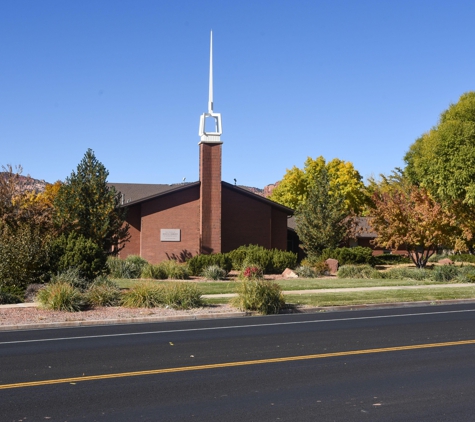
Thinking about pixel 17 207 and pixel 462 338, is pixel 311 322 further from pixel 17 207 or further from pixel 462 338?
pixel 17 207

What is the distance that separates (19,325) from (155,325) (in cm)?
324

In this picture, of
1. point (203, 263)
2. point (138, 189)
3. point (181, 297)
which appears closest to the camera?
point (181, 297)

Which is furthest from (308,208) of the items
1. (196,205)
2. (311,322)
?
(311,322)

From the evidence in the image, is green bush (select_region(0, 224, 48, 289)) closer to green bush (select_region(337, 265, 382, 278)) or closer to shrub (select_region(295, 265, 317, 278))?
shrub (select_region(295, 265, 317, 278))

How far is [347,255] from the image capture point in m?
36.9

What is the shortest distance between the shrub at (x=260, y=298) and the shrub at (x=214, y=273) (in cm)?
1096

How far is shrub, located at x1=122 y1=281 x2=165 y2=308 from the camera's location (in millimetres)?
18266

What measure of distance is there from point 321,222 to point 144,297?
74.2 ft

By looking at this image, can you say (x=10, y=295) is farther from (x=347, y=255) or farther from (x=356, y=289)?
(x=347, y=255)

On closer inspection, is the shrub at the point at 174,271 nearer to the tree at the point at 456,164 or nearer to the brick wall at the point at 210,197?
the brick wall at the point at 210,197

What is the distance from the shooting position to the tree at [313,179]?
62000 millimetres

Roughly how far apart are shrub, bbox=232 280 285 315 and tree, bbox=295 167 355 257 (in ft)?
69.1

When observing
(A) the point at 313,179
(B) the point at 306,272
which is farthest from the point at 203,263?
(A) the point at 313,179

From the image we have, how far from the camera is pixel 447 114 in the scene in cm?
3544
